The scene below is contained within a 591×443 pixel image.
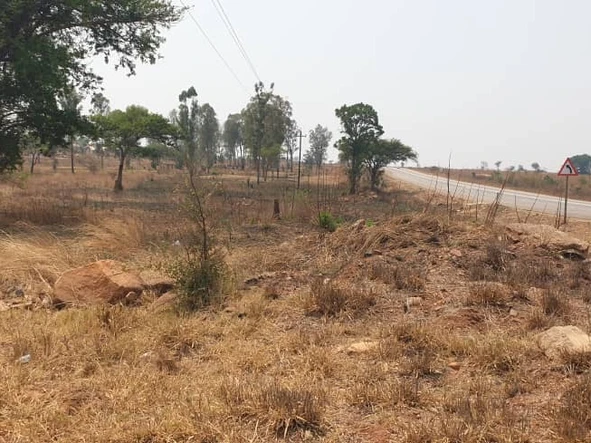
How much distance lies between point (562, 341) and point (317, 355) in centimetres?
208

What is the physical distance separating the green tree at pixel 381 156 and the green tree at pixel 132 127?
1295 centimetres

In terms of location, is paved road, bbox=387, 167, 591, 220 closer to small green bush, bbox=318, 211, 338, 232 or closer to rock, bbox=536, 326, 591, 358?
small green bush, bbox=318, 211, 338, 232

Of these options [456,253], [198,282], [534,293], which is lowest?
[198,282]

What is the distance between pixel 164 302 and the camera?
5.68 meters

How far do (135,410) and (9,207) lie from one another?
42.9 ft

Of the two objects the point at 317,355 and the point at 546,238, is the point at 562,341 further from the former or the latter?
the point at 546,238

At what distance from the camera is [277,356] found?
4105mm

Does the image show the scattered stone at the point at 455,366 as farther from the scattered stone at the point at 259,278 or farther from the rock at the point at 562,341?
the scattered stone at the point at 259,278

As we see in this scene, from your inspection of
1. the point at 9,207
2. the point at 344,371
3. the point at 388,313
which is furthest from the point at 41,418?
the point at 9,207

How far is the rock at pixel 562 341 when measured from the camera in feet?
12.3

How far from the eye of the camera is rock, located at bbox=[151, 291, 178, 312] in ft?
18.2

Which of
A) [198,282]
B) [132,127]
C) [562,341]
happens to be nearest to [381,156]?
[132,127]

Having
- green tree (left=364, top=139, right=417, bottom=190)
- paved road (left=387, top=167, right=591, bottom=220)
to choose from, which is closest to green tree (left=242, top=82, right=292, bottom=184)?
green tree (left=364, top=139, right=417, bottom=190)

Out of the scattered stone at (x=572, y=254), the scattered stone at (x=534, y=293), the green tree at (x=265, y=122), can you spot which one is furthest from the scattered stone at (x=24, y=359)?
the green tree at (x=265, y=122)
